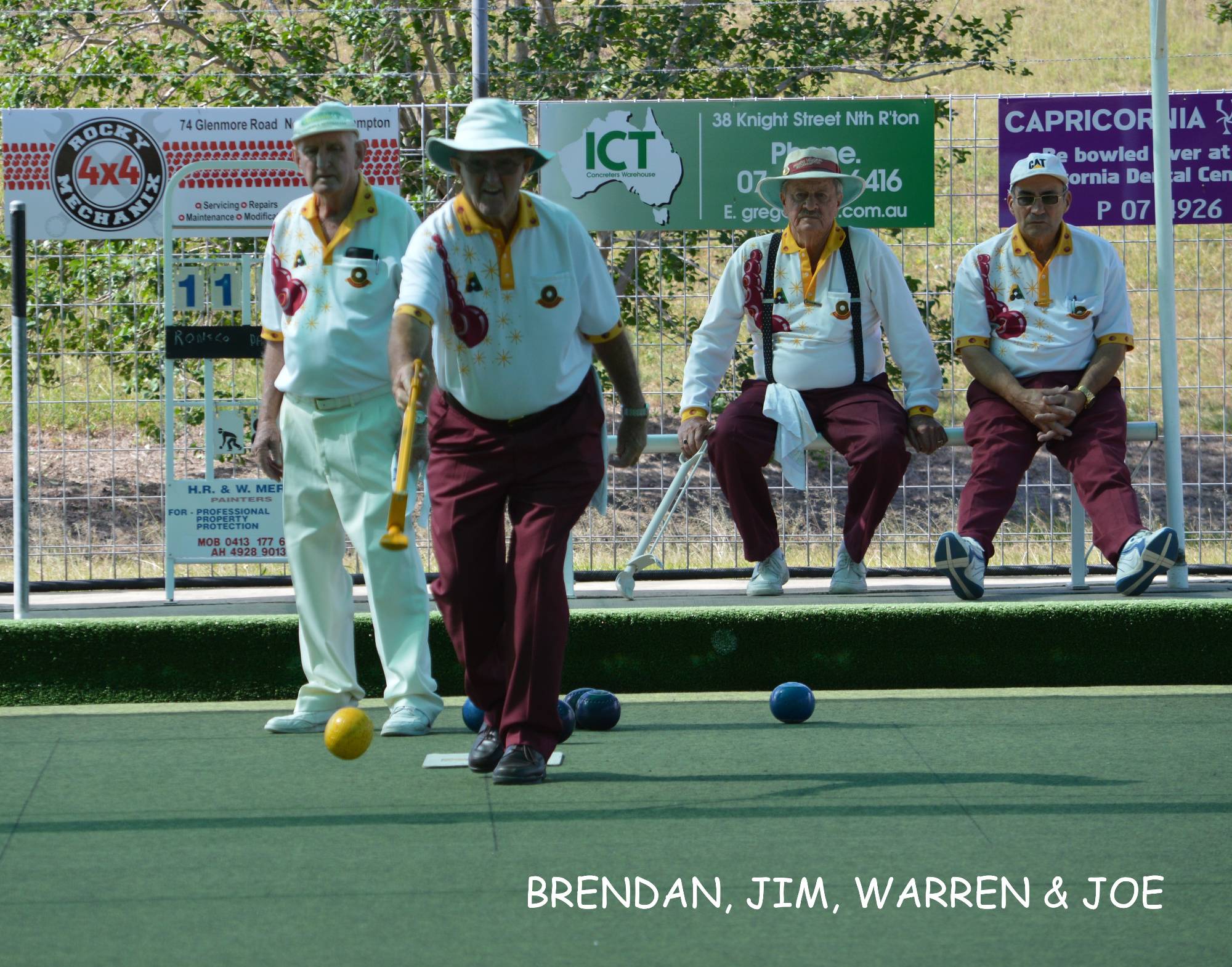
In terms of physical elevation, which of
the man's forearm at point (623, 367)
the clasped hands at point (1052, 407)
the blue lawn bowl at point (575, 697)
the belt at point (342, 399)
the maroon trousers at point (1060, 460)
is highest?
the man's forearm at point (623, 367)

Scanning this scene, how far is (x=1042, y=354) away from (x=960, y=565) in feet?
2.88

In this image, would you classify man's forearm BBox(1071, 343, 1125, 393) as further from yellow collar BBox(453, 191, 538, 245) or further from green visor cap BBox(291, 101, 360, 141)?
green visor cap BBox(291, 101, 360, 141)

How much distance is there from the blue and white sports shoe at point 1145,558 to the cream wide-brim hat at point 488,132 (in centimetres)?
268

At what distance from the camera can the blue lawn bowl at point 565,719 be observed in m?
4.04

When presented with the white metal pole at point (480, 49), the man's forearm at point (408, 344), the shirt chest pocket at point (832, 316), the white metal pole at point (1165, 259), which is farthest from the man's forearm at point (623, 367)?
the white metal pole at point (1165, 259)

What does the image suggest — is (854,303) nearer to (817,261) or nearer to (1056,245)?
(817,261)

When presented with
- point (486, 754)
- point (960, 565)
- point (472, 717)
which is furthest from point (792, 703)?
point (960, 565)

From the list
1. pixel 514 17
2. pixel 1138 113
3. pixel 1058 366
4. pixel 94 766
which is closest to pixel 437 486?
pixel 94 766

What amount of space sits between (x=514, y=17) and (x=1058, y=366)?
5.75 meters

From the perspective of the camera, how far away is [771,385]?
6047mm

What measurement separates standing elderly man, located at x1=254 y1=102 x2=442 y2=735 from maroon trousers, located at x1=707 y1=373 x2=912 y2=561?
5.29 ft

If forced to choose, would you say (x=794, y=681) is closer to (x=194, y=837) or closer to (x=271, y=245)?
(x=271, y=245)

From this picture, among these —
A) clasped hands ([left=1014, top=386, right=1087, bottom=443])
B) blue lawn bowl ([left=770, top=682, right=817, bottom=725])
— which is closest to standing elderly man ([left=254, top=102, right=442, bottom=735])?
blue lawn bowl ([left=770, top=682, right=817, bottom=725])

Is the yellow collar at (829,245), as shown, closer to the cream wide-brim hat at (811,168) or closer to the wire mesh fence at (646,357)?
the cream wide-brim hat at (811,168)
